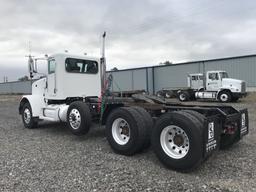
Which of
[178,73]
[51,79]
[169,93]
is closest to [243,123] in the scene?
[51,79]

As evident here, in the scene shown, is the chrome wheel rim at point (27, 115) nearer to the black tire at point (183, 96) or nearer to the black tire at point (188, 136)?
the black tire at point (188, 136)

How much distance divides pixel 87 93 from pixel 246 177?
556 centimetres

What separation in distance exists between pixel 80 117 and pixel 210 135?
11.3 feet

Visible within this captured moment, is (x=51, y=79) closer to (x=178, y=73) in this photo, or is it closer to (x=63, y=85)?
(x=63, y=85)

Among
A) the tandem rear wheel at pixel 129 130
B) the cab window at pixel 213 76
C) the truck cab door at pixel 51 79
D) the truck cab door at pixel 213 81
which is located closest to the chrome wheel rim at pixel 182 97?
the truck cab door at pixel 213 81

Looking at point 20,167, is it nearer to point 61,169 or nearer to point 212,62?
point 61,169

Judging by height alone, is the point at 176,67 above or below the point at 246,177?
above

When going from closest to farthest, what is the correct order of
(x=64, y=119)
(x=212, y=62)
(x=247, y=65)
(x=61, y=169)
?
(x=61, y=169)
(x=64, y=119)
(x=247, y=65)
(x=212, y=62)

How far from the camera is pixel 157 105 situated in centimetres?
577

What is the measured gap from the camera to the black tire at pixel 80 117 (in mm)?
6551

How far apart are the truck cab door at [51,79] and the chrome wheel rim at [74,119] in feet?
5.10

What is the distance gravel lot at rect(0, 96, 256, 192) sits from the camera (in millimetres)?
3832

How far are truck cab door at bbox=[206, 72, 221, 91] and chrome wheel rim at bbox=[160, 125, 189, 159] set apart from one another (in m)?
18.2

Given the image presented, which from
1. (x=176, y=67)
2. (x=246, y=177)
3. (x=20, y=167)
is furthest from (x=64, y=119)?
(x=176, y=67)
